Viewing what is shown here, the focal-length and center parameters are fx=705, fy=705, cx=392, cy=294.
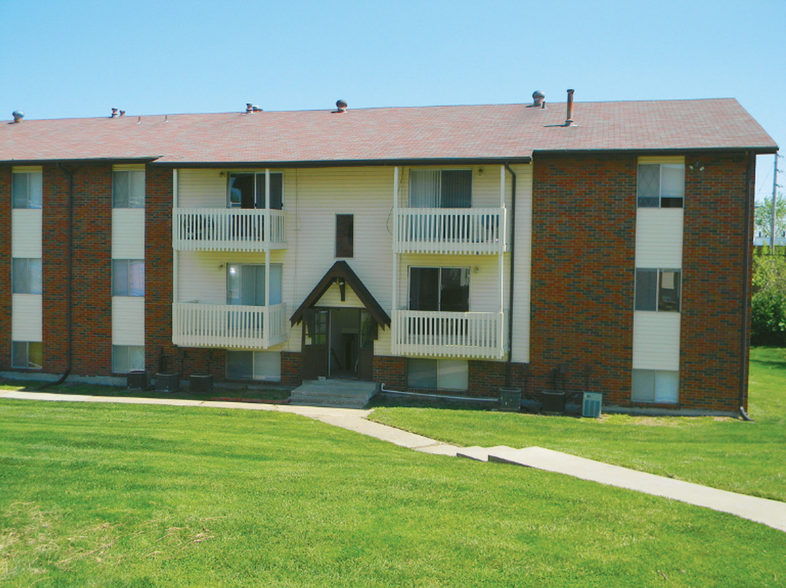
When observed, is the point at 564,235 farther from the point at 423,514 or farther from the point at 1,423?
the point at 1,423

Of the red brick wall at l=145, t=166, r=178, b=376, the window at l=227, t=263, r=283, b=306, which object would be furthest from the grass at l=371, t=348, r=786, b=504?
the red brick wall at l=145, t=166, r=178, b=376

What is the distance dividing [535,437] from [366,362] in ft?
22.1

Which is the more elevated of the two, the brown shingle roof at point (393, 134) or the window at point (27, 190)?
the brown shingle roof at point (393, 134)

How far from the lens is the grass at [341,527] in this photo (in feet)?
20.0

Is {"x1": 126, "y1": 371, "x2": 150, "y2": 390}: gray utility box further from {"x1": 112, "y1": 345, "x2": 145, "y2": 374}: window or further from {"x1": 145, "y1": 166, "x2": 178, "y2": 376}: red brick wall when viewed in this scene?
{"x1": 112, "y1": 345, "x2": 145, "y2": 374}: window

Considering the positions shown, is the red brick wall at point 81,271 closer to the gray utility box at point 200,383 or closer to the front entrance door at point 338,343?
the gray utility box at point 200,383

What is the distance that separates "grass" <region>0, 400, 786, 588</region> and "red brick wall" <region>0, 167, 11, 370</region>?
1177cm

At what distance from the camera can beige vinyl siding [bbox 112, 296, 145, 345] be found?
65.6 feet

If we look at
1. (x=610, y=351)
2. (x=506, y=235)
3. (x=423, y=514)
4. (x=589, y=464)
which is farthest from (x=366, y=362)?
(x=423, y=514)

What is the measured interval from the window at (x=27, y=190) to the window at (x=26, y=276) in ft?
5.30

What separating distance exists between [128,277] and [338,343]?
6.25 m

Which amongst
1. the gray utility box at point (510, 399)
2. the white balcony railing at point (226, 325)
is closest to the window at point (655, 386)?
the gray utility box at point (510, 399)

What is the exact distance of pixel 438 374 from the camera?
1867 cm

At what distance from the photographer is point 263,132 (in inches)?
863
